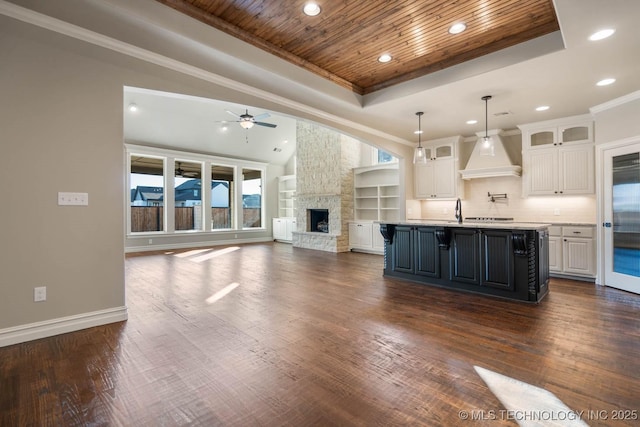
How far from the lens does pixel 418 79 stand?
4324mm

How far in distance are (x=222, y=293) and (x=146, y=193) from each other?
6.41m

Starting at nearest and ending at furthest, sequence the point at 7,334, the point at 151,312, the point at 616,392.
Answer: the point at 616,392 → the point at 7,334 → the point at 151,312

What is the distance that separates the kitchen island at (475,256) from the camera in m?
3.95

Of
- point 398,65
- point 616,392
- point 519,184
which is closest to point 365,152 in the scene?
point 519,184

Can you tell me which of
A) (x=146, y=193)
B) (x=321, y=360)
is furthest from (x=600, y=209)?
(x=146, y=193)

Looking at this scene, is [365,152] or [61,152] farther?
[365,152]

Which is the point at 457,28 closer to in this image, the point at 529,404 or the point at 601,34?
the point at 601,34

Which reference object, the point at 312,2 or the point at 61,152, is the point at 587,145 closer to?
the point at 312,2

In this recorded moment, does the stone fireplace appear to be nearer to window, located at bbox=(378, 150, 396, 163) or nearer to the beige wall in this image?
window, located at bbox=(378, 150, 396, 163)

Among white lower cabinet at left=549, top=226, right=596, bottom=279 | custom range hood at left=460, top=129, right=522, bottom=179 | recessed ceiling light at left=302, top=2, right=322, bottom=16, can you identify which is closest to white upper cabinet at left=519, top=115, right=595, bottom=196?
custom range hood at left=460, top=129, right=522, bottom=179

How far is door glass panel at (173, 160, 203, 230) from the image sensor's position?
9750mm

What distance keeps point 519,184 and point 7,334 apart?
7.81 m

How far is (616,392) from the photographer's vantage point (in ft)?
6.52

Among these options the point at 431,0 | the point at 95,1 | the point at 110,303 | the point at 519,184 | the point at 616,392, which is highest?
the point at 431,0
